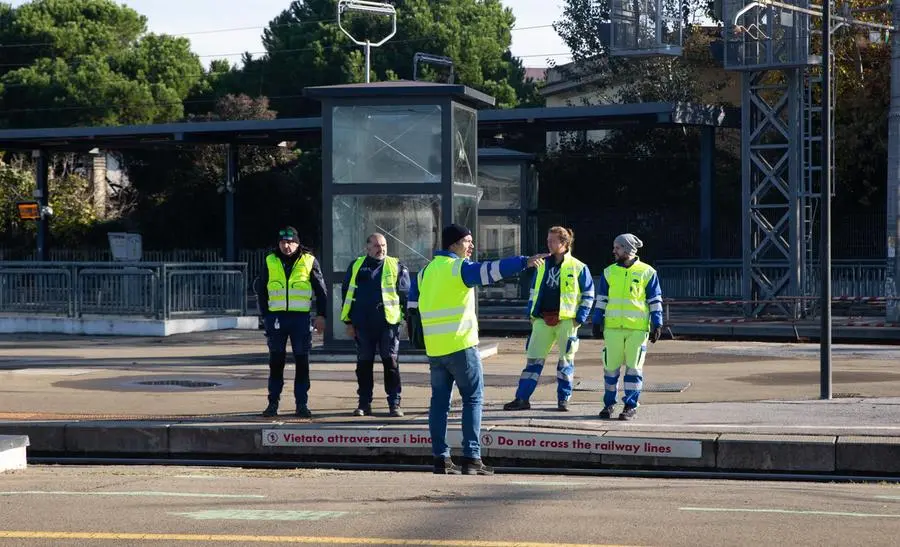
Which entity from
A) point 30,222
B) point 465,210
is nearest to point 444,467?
point 465,210

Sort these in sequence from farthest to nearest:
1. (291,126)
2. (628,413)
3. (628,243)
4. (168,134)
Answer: (168,134) < (291,126) < (628,413) < (628,243)

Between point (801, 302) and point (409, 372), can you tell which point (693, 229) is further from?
point (409, 372)

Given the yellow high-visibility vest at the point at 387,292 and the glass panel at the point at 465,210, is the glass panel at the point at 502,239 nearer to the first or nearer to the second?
the glass panel at the point at 465,210

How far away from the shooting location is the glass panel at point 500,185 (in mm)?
34344

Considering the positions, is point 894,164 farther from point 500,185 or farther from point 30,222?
point 30,222

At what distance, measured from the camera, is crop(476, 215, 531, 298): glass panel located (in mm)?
34188

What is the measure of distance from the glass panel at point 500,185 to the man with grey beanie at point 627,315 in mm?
21902

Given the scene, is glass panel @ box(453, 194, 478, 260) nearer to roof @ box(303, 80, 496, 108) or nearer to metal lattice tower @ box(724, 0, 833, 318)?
roof @ box(303, 80, 496, 108)

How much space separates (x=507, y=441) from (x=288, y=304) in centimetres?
256

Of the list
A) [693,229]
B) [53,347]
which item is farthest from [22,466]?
[693,229]

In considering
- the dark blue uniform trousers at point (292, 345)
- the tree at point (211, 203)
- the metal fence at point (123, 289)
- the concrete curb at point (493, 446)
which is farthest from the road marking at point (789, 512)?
the tree at point (211, 203)

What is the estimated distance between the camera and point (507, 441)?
459 inches

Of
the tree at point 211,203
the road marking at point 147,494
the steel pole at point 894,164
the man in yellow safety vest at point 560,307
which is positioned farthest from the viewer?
the tree at point 211,203

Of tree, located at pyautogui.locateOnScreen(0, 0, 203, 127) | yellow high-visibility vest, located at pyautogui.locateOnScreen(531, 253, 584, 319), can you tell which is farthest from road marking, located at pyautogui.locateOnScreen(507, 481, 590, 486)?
tree, located at pyautogui.locateOnScreen(0, 0, 203, 127)
